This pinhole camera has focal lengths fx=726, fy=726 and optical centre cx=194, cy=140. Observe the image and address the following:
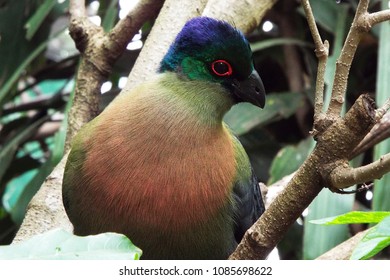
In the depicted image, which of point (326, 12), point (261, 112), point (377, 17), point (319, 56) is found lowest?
point (261, 112)

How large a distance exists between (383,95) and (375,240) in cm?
183

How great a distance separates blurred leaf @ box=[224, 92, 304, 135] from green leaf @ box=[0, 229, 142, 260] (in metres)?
2.02

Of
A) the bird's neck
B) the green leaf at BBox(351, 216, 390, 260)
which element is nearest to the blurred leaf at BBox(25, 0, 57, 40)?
the bird's neck

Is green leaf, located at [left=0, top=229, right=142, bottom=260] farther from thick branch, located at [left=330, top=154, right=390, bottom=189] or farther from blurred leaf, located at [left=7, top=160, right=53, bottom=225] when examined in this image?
blurred leaf, located at [left=7, top=160, right=53, bottom=225]

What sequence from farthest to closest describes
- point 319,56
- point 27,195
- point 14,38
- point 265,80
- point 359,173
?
point 265,80, point 14,38, point 27,195, point 319,56, point 359,173

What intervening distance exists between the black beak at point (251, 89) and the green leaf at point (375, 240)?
93 cm

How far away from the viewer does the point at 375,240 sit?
3.22ft

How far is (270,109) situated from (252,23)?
34.4 inches

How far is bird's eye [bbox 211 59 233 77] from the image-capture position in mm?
1869

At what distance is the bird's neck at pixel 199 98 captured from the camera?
1872mm

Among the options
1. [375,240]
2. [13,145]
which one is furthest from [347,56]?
[13,145]

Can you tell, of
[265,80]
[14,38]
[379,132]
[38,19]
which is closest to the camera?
[379,132]

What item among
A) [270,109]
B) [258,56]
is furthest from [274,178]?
[258,56]

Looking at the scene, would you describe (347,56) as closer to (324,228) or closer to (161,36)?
(161,36)
